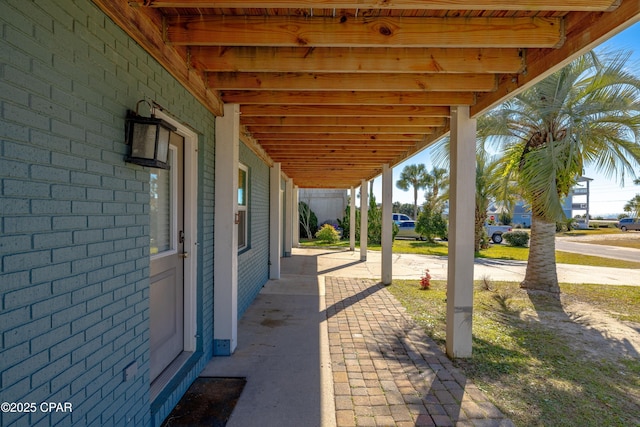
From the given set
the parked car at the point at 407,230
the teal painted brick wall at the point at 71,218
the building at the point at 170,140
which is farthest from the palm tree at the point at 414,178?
the teal painted brick wall at the point at 71,218

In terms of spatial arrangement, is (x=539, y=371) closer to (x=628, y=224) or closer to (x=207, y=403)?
(x=207, y=403)

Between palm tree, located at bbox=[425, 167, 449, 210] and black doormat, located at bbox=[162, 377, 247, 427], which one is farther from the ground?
palm tree, located at bbox=[425, 167, 449, 210]

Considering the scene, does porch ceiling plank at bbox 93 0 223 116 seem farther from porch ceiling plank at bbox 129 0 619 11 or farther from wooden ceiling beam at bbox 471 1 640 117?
wooden ceiling beam at bbox 471 1 640 117

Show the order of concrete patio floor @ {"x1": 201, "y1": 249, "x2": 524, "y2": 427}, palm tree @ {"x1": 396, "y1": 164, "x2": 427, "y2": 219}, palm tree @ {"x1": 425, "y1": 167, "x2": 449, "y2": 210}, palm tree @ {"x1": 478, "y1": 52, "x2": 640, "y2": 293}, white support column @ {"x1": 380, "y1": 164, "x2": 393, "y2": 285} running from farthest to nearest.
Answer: palm tree @ {"x1": 396, "y1": 164, "x2": 427, "y2": 219} → palm tree @ {"x1": 425, "y1": 167, "x2": 449, "y2": 210} → white support column @ {"x1": 380, "y1": 164, "x2": 393, "y2": 285} → palm tree @ {"x1": 478, "y1": 52, "x2": 640, "y2": 293} → concrete patio floor @ {"x1": 201, "y1": 249, "x2": 524, "y2": 427}

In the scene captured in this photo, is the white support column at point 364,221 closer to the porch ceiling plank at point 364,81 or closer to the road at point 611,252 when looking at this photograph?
Result: the porch ceiling plank at point 364,81

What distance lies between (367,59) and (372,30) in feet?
1.27

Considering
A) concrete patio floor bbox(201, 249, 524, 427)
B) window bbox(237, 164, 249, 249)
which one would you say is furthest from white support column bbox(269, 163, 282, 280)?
window bbox(237, 164, 249, 249)

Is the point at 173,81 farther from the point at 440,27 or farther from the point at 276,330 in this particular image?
the point at 276,330

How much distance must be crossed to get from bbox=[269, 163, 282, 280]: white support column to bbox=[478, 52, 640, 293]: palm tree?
4.36 m

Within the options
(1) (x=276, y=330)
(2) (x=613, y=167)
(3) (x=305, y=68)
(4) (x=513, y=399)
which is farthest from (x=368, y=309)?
(2) (x=613, y=167)

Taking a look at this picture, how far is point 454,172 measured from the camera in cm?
346

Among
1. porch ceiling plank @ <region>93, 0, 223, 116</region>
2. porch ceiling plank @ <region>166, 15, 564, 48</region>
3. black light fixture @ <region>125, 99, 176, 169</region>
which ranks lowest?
black light fixture @ <region>125, 99, 176, 169</region>

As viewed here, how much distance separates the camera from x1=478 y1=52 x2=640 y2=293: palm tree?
5.09 meters

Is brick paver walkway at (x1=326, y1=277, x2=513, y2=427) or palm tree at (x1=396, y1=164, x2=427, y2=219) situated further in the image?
palm tree at (x1=396, y1=164, x2=427, y2=219)
